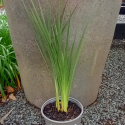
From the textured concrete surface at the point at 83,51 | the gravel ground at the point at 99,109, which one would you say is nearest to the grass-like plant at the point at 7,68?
the gravel ground at the point at 99,109

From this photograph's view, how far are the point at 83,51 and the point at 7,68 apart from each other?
3.18 ft

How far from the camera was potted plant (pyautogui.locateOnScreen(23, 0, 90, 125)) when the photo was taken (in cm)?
105

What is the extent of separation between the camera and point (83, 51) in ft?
4.25

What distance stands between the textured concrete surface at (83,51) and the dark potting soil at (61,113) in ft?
0.75

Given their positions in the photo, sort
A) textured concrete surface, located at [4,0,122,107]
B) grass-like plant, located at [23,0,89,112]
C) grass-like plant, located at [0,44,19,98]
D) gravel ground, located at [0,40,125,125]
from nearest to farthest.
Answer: grass-like plant, located at [23,0,89,112]
textured concrete surface, located at [4,0,122,107]
gravel ground, located at [0,40,125,125]
grass-like plant, located at [0,44,19,98]

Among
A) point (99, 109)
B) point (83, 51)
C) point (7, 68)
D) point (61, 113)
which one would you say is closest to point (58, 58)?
point (83, 51)

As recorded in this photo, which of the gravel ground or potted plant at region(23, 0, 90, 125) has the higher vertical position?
potted plant at region(23, 0, 90, 125)

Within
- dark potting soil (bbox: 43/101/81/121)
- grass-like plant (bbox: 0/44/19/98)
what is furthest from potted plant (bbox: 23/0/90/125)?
grass-like plant (bbox: 0/44/19/98)

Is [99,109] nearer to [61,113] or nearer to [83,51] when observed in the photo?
[61,113]

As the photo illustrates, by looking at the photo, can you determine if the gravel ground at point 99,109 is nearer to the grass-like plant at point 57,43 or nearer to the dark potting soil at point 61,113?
the dark potting soil at point 61,113

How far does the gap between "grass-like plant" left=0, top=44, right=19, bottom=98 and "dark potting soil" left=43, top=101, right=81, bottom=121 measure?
2.19ft

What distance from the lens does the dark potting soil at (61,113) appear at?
3.95 ft

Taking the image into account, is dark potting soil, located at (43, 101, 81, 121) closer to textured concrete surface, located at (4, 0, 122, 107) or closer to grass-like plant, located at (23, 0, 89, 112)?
grass-like plant, located at (23, 0, 89, 112)

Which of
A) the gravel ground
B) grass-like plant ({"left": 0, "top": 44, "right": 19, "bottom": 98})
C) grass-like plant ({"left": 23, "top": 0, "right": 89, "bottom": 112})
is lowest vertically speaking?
the gravel ground
